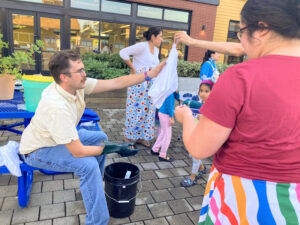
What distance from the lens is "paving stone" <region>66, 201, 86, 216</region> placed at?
2547 mm

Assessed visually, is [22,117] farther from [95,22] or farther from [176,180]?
[95,22]

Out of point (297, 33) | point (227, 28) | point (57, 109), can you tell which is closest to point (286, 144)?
point (297, 33)

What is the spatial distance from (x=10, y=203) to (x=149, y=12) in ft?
34.0

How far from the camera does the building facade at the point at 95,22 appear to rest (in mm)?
9406

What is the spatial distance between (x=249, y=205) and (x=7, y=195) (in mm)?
2749

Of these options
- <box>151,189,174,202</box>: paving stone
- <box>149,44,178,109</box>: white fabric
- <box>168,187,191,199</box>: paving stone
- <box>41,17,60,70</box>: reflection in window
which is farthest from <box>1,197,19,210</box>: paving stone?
<box>41,17,60,70</box>: reflection in window

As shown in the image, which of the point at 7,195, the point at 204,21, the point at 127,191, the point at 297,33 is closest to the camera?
the point at 297,33

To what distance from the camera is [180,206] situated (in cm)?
280

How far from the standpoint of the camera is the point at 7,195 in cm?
278

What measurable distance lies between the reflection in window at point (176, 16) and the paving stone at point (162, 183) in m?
9.85

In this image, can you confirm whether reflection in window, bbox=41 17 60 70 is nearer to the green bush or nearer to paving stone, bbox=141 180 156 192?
the green bush

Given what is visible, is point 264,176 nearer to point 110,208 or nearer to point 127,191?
point 127,191

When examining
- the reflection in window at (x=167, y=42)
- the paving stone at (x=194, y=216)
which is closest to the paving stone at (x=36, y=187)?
the paving stone at (x=194, y=216)

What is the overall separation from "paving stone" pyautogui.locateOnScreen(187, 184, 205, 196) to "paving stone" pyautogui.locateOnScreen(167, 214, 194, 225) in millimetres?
495
